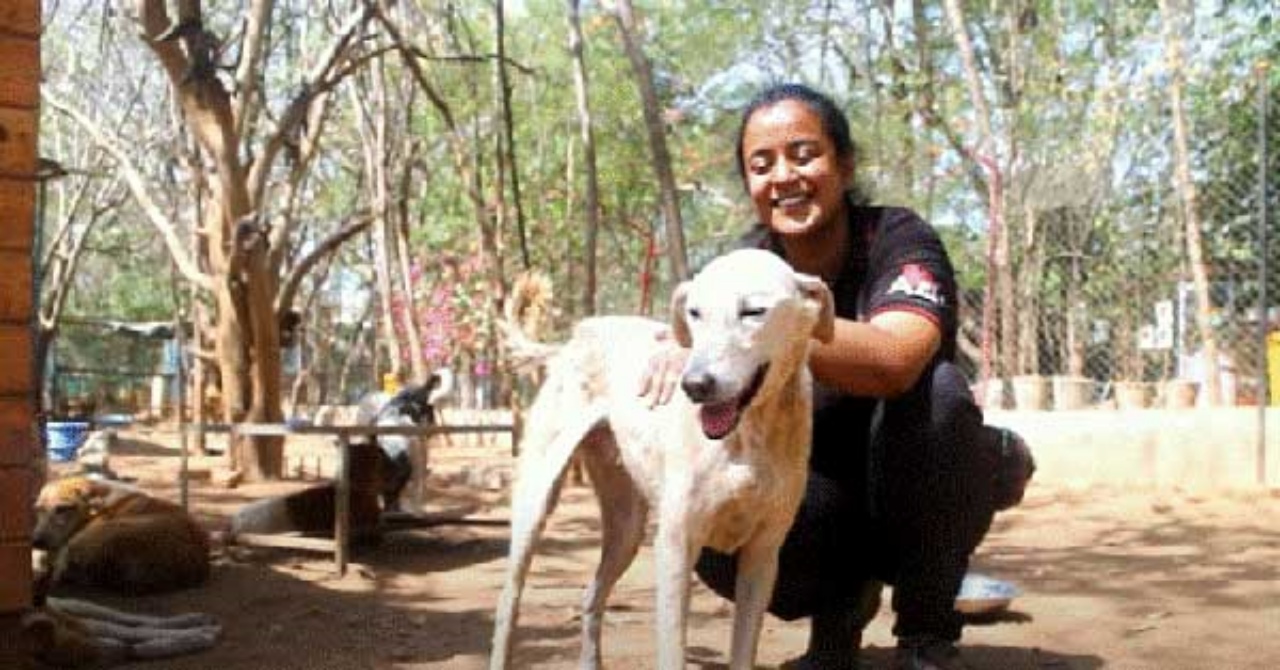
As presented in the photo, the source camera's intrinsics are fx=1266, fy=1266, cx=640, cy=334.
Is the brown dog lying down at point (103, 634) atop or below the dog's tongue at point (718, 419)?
below

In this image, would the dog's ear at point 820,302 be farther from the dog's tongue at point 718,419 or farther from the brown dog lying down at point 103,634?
the brown dog lying down at point 103,634

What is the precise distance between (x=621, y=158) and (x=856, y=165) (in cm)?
2132

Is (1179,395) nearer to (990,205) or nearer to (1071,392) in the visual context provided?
(1071,392)

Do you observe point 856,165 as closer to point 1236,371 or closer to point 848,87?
point 1236,371

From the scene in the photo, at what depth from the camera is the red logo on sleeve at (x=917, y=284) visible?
2941 millimetres

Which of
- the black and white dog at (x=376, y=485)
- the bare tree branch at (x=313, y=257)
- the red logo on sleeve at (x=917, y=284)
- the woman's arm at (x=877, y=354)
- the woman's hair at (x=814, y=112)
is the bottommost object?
the black and white dog at (x=376, y=485)

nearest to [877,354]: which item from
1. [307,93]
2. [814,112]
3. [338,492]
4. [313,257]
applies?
[814,112]

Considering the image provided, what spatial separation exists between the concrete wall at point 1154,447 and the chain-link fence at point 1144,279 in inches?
17.1

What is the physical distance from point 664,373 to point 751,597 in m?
0.55

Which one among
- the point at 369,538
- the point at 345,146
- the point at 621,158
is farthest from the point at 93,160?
the point at 369,538

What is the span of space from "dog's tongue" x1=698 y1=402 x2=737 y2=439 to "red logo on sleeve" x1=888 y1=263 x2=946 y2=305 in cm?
72

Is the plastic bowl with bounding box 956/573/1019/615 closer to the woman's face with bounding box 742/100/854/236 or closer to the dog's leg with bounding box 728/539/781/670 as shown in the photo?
the dog's leg with bounding box 728/539/781/670

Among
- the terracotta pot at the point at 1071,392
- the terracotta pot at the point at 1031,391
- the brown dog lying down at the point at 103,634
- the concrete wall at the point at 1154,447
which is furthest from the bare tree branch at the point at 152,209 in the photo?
the terracotta pot at the point at 1071,392

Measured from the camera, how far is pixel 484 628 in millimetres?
4738
